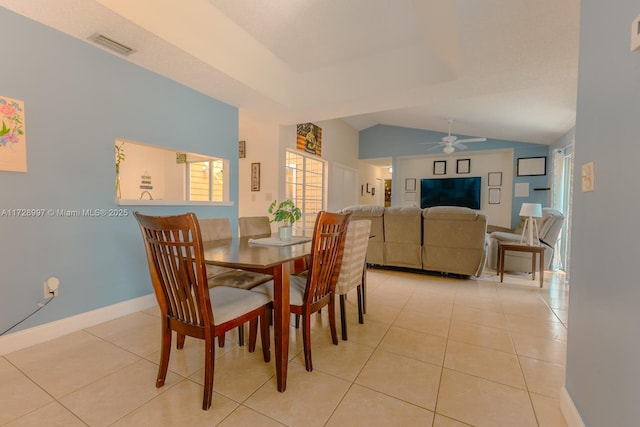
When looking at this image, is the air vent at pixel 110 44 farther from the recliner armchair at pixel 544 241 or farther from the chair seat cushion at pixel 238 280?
the recliner armchair at pixel 544 241

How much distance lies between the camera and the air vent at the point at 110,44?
210cm

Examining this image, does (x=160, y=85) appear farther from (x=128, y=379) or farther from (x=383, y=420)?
(x=383, y=420)

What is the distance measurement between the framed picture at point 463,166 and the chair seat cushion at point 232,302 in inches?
271

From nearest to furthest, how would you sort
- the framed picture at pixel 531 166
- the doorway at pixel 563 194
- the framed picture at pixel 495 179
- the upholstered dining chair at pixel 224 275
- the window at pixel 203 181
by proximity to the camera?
the upholstered dining chair at pixel 224 275 → the doorway at pixel 563 194 → the window at pixel 203 181 → the framed picture at pixel 531 166 → the framed picture at pixel 495 179

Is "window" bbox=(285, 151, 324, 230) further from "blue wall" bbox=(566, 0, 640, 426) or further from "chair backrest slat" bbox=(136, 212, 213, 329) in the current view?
"blue wall" bbox=(566, 0, 640, 426)

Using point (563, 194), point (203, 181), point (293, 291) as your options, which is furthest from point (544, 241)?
point (203, 181)

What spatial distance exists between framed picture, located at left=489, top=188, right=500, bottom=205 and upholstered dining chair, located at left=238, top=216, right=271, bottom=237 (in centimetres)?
615

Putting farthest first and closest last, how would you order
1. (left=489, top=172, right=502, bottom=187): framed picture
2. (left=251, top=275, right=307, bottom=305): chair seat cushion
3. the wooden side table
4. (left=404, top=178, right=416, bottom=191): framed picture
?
(left=404, top=178, right=416, bottom=191): framed picture
(left=489, top=172, right=502, bottom=187): framed picture
the wooden side table
(left=251, top=275, right=307, bottom=305): chair seat cushion

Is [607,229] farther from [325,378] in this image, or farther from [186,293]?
[186,293]

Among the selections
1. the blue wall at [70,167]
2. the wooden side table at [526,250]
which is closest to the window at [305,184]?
the blue wall at [70,167]

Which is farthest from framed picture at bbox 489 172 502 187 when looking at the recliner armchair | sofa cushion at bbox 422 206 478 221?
sofa cushion at bbox 422 206 478 221

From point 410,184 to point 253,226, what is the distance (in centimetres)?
607

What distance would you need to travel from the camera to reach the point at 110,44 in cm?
218

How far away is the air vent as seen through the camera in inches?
82.7
